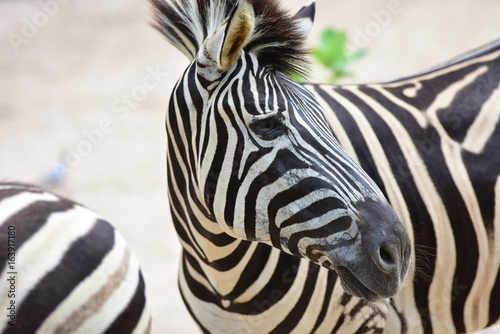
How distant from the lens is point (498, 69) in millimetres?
3725

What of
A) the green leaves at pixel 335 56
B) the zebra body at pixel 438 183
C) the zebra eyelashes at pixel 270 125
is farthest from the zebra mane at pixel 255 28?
the green leaves at pixel 335 56

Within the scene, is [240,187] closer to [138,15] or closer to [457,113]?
[457,113]

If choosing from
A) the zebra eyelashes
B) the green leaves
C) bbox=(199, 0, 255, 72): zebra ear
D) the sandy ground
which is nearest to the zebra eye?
the zebra eyelashes

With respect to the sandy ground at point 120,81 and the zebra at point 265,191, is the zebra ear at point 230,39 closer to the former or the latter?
the zebra at point 265,191

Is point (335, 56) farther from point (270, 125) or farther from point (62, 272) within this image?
point (62, 272)

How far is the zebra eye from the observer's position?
8.54ft

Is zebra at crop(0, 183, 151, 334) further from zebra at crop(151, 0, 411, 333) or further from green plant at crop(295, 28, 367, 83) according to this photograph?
green plant at crop(295, 28, 367, 83)

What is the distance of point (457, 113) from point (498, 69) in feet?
1.46

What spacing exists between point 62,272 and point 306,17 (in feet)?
5.42

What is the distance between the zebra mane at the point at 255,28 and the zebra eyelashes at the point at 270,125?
1.11ft

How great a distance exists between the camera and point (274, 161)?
8.50 ft

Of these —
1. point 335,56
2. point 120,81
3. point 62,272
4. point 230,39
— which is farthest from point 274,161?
point 120,81

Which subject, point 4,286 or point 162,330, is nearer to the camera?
point 4,286

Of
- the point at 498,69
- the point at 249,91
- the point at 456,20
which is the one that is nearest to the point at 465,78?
the point at 498,69
